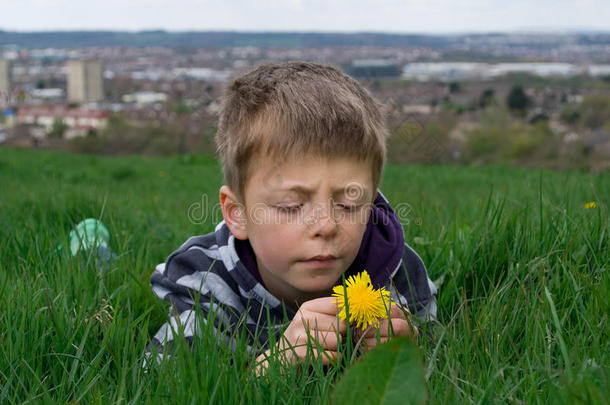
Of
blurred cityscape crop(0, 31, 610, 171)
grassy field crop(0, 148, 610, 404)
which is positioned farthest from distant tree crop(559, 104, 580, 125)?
grassy field crop(0, 148, 610, 404)

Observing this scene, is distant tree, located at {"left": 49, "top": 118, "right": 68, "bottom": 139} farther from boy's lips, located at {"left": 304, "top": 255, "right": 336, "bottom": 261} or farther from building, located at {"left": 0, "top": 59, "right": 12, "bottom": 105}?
boy's lips, located at {"left": 304, "top": 255, "right": 336, "bottom": 261}

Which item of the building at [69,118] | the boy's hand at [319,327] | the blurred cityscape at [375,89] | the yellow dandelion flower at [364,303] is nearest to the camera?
the yellow dandelion flower at [364,303]

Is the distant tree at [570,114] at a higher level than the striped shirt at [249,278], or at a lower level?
lower

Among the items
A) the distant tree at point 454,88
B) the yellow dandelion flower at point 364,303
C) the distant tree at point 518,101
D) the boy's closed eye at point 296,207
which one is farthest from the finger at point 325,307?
the distant tree at point 518,101

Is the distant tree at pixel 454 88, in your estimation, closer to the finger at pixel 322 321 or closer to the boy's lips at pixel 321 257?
the boy's lips at pixel 321 257

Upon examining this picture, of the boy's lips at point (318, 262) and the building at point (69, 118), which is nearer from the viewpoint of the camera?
the boy's lips at point (318, 262)

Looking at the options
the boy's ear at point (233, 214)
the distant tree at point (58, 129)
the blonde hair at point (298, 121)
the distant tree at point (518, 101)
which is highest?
the blonde hair at point (298, 121)

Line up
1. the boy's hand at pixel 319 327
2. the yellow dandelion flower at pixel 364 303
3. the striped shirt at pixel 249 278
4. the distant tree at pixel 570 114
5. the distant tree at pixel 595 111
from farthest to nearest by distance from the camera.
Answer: the distant tree at pixel 570 114
the distant tree at pixel 595 111
the striped shirt at pixel 249 278
the boy's hand at pixel 319 327
the yellow dandelion flower at pixel 364 303

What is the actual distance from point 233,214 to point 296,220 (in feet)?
1.34

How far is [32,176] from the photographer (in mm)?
7512

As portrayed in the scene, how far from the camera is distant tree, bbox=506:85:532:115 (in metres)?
25.8

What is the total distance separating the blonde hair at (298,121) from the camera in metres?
1.86

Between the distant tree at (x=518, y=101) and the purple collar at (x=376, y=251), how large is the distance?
2529 centimetres

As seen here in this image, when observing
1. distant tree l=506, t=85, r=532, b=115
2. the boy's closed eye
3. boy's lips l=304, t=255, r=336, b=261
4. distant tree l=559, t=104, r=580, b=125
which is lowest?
distant tree l=559, t=104, r=580, b=125
